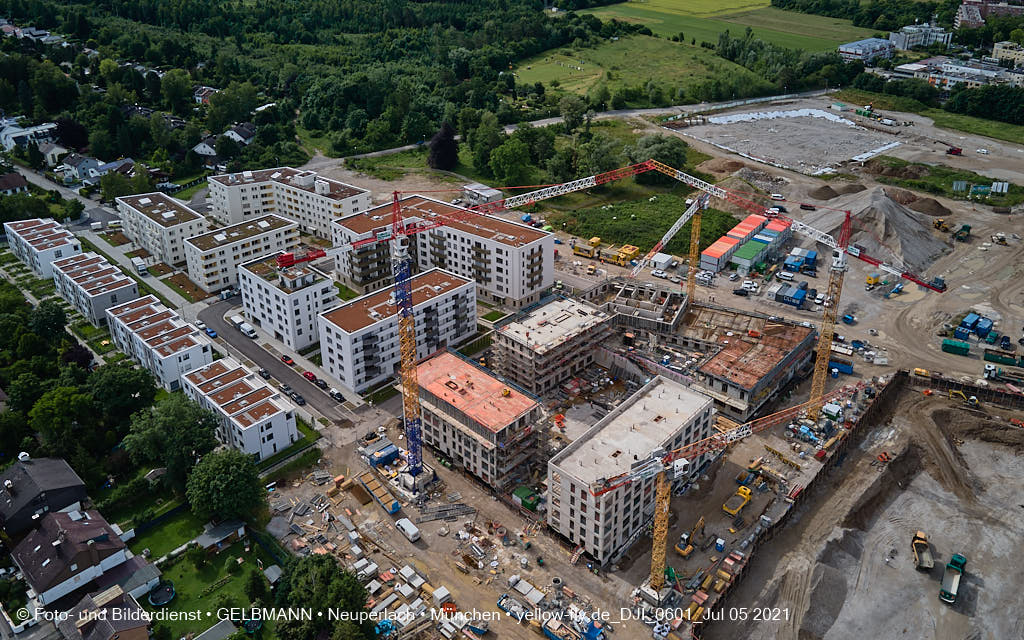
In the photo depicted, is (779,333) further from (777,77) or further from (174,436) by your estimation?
(777,77)

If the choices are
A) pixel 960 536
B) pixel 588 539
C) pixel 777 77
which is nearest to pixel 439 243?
pixel 588 539

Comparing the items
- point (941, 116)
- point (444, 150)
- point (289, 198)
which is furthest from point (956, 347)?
point (941, 116)

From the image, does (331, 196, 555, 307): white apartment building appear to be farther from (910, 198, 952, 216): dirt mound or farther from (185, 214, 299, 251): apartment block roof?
(910, 198, 952, 216): dirt mound

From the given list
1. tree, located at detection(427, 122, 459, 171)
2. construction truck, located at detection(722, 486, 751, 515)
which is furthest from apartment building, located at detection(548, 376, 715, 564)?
Result: tree, located at detection(427, 122, 459, 171)

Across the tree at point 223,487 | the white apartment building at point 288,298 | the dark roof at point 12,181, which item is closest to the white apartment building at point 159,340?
the white apartment building at point 288,298

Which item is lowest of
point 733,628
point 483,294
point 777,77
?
point 733,628
